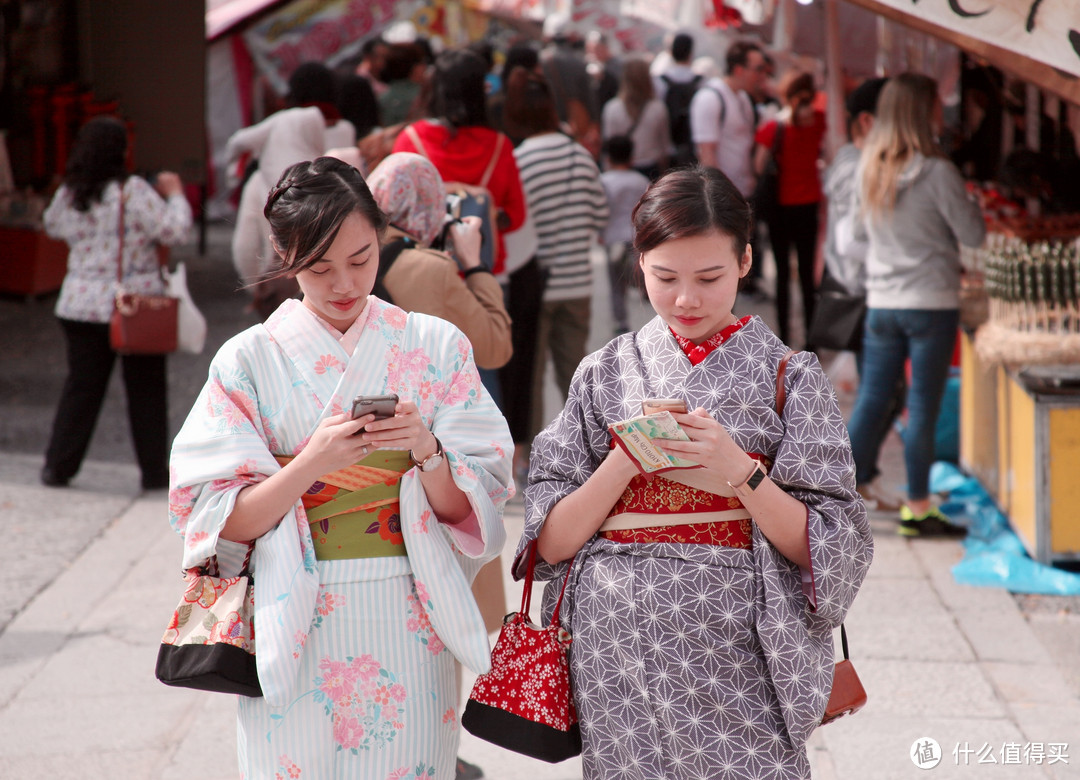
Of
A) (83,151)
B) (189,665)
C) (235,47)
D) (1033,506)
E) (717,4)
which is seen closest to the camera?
(189,665)

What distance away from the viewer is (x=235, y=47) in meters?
14.0

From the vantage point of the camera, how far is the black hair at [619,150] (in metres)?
8.03

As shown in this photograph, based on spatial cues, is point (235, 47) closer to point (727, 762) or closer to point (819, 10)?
point (819, 10)

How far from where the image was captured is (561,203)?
5.40m

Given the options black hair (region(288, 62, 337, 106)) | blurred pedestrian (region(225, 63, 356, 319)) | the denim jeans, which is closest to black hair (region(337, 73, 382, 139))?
blurred pedestrian (region(225, 63, 356, 319))

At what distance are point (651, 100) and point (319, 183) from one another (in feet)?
25.0

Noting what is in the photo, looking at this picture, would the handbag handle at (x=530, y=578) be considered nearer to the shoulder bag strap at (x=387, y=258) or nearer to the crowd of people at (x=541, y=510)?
the crowd of people at (x=541, y=510)

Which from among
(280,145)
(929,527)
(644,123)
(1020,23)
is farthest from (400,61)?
(1020,23)

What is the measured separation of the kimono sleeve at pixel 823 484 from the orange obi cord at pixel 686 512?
0.08 metres

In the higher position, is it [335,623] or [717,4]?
[717,4]

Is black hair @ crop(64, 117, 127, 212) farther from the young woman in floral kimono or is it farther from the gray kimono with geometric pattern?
the gray kimono with geometric pattern

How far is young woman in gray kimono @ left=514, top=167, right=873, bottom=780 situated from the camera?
1.92 m

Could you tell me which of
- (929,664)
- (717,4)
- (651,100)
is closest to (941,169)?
(929,664)

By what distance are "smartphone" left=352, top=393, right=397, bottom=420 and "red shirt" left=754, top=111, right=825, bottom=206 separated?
246 inches
